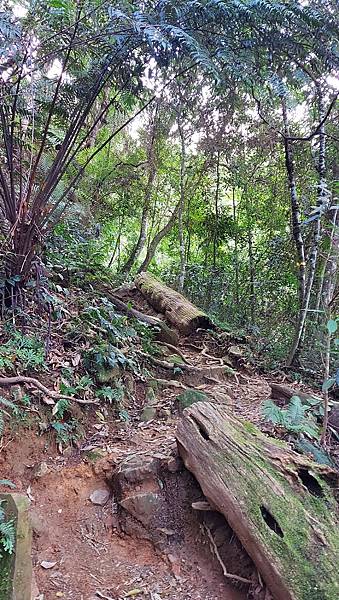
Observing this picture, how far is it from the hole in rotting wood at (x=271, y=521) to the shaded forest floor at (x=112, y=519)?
225 mm

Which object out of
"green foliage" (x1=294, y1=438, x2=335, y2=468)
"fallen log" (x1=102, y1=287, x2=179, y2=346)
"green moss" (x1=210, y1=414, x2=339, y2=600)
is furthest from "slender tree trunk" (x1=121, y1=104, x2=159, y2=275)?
"green moss" (x1=210, y1=414, x2=339, y2=600)

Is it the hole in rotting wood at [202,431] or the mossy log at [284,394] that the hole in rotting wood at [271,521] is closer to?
the hole in rotting wood at [202,431]

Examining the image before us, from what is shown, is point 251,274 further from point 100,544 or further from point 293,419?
point 100,544

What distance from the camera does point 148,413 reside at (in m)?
3.18

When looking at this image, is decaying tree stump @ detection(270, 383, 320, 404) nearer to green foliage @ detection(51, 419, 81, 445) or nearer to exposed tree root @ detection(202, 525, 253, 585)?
exposed tree root @ detection(202, 525, 253, 585)

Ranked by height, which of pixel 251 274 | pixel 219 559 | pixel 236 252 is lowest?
pixel 219 559

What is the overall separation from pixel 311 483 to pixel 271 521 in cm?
37

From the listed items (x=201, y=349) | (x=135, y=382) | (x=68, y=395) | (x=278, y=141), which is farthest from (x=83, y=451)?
(x=278, y=141)

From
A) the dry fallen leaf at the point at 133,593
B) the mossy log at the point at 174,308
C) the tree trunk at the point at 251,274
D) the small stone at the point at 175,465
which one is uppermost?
the tree trunk at the point at 251,274

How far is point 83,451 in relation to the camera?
8.41ft

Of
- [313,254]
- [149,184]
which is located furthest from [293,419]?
[149,184]

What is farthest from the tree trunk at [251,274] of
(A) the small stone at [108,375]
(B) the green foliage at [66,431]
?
(B) the green foliage at [66,431]

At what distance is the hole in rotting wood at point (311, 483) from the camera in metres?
1.99

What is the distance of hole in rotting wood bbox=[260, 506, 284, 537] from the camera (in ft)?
5.75
